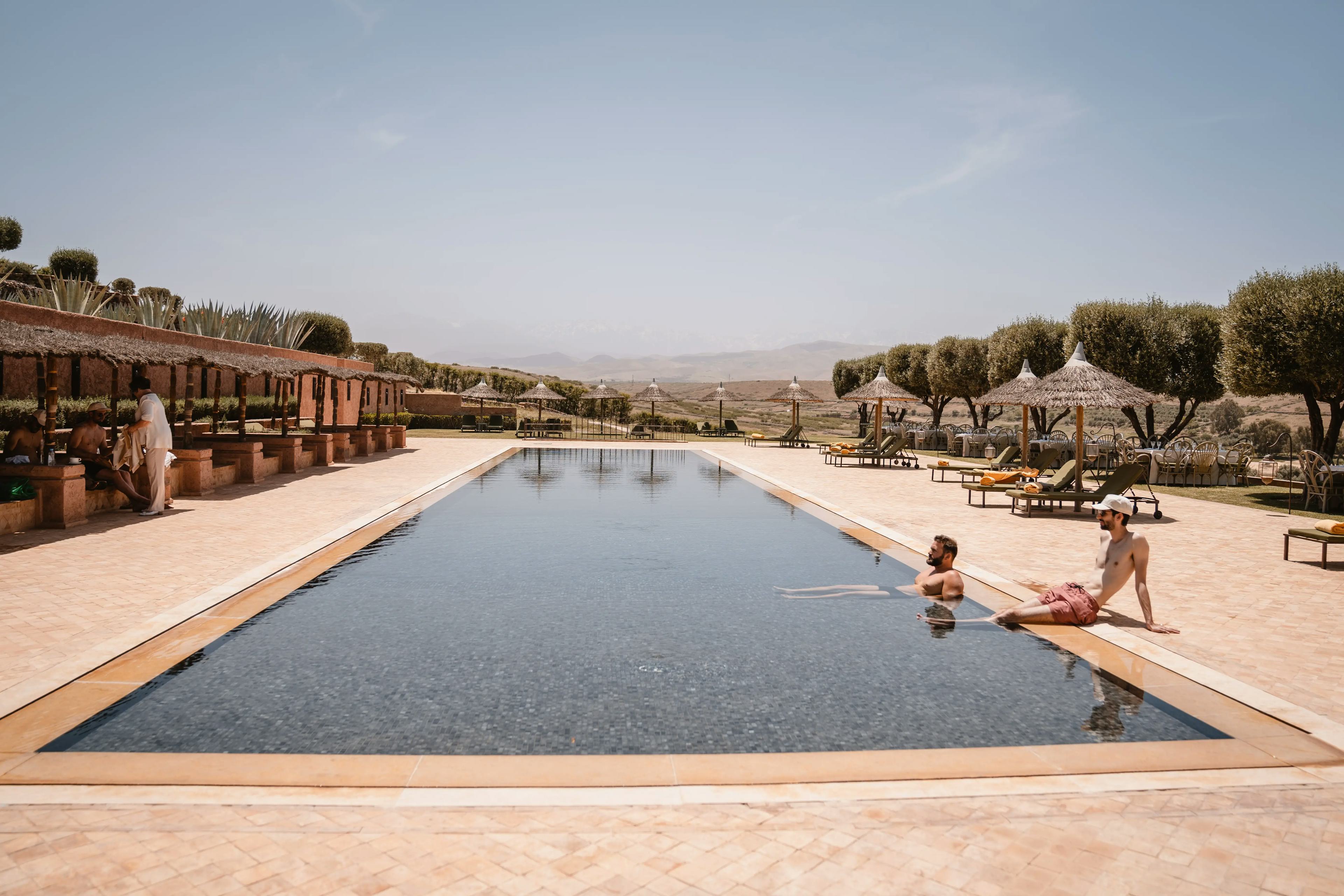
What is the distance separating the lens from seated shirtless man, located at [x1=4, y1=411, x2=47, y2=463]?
10359 mm

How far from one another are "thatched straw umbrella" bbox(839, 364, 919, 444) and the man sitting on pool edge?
1648 centimetres

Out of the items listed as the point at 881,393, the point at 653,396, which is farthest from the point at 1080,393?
the point at 653,396

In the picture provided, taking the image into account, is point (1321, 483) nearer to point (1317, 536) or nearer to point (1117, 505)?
point (1317, 536)

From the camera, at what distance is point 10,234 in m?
48.8

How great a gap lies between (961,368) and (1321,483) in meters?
18.7

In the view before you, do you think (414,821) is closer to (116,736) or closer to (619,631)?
(116,736)

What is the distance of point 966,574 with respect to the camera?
822 centimetres

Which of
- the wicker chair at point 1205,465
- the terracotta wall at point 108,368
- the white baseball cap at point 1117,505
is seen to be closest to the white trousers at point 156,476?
the terracotta wall at point 108,368

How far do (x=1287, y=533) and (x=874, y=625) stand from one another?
18.4 ft

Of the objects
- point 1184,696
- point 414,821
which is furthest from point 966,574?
point 414,821

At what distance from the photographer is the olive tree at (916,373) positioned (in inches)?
1425

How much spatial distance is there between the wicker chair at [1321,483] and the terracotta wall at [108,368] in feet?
62.1

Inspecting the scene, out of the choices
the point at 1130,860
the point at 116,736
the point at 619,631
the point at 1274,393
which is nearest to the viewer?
the point at 1130,860

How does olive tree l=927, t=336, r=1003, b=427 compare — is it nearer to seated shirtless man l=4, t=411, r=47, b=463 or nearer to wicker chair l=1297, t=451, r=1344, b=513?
wicker chair l=1297, t=451, r=1344, b=513
